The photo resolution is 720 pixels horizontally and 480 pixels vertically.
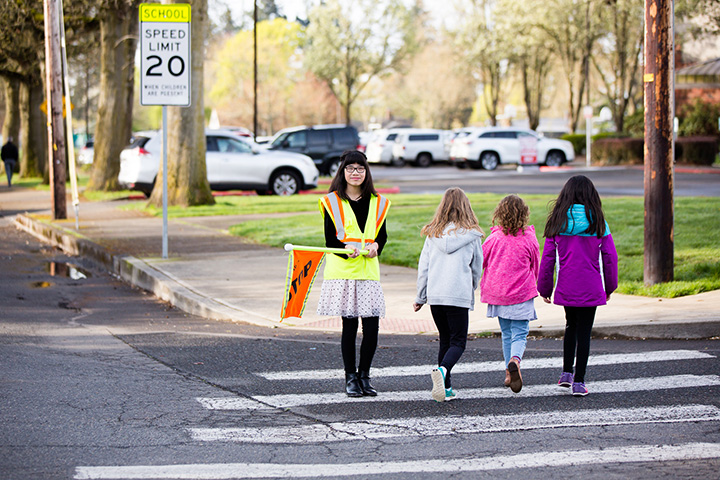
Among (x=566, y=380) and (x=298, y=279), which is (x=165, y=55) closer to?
(x=298, y=279)

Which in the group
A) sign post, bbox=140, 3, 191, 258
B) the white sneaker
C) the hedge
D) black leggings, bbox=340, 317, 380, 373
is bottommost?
the white sneaker

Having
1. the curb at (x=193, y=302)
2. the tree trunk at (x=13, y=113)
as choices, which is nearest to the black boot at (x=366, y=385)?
the curb at (x=193, y=302)

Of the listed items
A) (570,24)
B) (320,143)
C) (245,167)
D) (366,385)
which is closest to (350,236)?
(366,385)

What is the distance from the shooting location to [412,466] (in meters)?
4.77

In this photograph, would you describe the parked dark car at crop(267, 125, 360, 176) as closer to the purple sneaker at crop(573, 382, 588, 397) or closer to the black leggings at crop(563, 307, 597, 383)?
the black leggings at crop(563, 307, 597, 383)

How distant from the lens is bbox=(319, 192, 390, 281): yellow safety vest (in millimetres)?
6211

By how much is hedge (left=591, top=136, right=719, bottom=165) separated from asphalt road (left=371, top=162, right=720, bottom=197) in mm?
2415

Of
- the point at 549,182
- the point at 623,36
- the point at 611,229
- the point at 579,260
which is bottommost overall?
the point at 611,229

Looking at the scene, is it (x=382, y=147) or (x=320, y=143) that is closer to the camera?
(x=320, y=143)

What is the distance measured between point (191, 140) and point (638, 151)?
23.4 m

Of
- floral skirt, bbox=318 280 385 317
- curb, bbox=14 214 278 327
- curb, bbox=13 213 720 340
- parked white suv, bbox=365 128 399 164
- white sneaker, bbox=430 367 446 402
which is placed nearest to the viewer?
white sneaker, bbox=430 367 446 402

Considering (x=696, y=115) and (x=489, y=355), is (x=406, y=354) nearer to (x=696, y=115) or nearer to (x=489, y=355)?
(x=489, y=355)

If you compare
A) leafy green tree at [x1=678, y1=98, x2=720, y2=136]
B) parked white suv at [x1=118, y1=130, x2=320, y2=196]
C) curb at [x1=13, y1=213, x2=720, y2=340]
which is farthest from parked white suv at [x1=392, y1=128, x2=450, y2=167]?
curb at [x1=13, y1=213, x2=720, y2=340]

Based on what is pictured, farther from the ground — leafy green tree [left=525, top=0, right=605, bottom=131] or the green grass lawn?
leafy green tree [left=525, top=0, right=605, bottom=131]
